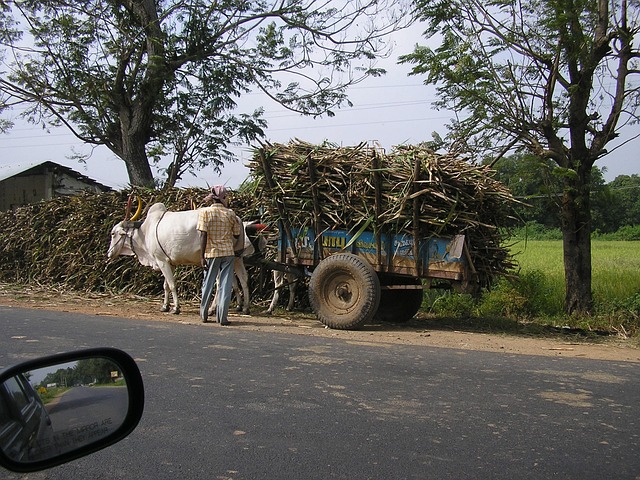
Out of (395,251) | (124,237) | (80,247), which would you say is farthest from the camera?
(80,247)

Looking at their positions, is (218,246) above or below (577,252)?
above

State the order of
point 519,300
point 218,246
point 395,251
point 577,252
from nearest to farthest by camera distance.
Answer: point 395,251, point 218,246, point 577,252, point 519,300

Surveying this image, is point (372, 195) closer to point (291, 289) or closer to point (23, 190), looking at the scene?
point (291, 289)

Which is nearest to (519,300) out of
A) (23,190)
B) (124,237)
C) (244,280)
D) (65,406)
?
(244,280)

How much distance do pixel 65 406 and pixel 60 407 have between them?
0.09 ft

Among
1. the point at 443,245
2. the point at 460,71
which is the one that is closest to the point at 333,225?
the point at 443,245

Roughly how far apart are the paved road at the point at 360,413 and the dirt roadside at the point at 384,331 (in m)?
0.82

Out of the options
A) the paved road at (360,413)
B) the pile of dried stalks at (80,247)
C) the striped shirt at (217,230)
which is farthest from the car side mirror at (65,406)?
the pile of dried stalks at (80,247)

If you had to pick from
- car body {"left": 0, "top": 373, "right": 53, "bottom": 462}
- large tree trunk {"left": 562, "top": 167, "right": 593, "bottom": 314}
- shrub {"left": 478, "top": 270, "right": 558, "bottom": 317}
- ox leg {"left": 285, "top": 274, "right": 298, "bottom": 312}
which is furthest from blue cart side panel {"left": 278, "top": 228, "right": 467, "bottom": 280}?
car body {"left": 0, "top": 373, "right": 53, "bottom": 462}

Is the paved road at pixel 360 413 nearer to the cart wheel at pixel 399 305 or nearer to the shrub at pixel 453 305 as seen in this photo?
the cart wheel at pixel 399 305

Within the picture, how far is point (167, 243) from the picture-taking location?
1080 centimetres

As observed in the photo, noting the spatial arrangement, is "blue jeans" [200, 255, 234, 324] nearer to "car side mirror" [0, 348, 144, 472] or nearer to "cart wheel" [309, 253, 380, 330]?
"cart wheel" [309, 253, 380, 330]

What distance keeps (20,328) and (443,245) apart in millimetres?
5451

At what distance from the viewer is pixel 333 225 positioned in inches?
390
